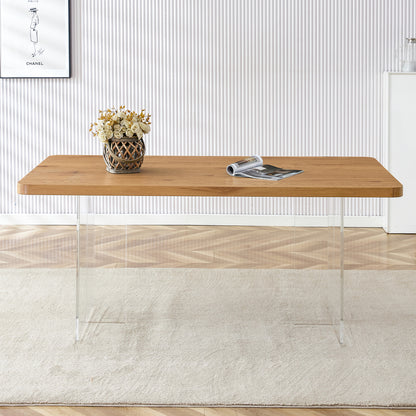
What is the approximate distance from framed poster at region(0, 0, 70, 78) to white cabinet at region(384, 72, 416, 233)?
238 cm

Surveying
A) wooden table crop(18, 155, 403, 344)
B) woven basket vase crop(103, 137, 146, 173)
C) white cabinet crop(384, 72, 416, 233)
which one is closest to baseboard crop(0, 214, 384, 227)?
white cabinet crop(384, 72, 416, 233)

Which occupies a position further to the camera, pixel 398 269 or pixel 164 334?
pixel 398 269

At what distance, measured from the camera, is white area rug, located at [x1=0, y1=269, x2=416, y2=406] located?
2582mm

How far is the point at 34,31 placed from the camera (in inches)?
203

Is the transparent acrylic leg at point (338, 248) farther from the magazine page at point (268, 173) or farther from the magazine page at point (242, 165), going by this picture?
the magazine page at point (242, 165)

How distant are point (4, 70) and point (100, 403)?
341cm

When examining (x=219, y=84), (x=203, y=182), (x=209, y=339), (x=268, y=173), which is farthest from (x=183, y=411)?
(x=219, y=84)

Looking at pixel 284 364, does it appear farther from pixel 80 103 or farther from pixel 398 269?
pixel 80 103

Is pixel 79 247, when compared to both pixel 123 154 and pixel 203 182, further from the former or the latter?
pixel 203 182

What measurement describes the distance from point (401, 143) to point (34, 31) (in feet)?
9.21

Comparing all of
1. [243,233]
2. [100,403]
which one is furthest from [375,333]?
[243,233]

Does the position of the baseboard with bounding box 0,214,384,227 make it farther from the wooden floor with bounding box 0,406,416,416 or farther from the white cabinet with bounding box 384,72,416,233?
the wooden floor with bounding box 0,406,416,416

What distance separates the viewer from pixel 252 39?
516 centimetres

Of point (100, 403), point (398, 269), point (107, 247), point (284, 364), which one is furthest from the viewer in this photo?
point (107, 247)
